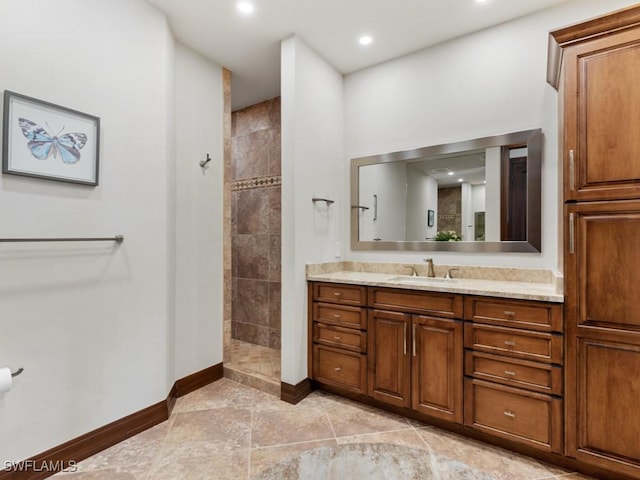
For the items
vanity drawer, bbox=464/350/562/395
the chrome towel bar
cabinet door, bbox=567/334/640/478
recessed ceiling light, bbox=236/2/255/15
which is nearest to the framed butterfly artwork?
the chrome towel bar

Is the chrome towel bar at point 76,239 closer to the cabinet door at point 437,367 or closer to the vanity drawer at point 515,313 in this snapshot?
the cabinet door at point 437,367

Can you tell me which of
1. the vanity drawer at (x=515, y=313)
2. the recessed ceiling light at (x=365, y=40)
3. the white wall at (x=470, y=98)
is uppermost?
the recessed ceiling light at (x=365, y=40)

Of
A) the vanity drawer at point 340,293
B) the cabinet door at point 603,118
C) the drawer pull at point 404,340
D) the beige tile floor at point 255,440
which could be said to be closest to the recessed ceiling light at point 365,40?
the cabinet door at point 603,118

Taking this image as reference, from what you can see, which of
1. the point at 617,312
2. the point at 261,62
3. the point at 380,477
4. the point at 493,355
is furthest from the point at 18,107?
the point at 617,312

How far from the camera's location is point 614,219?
1650 mm

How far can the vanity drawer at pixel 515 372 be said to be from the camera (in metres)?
1.80

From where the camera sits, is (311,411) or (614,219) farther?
(311,411)

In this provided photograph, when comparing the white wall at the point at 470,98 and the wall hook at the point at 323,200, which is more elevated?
the white wall at the point at 470,98

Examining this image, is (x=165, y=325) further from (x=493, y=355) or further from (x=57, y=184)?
(x=493, y=355)

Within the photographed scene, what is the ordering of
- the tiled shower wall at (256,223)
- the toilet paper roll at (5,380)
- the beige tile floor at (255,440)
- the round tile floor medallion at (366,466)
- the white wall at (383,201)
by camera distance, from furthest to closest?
the tiled shower wall at (256,223), the white wall at (383,201), the beige tile floor at (255,440), the toilet paper roll at (5,380), the round tile floor medallion at (366,466)

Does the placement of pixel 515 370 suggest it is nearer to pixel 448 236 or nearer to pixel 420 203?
pixel 448 236

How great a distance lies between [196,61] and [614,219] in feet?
10.4

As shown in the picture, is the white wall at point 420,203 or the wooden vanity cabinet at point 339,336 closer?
the wooden vanity cabinet at point 339,336

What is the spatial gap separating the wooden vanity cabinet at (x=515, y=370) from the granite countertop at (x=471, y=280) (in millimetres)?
59
